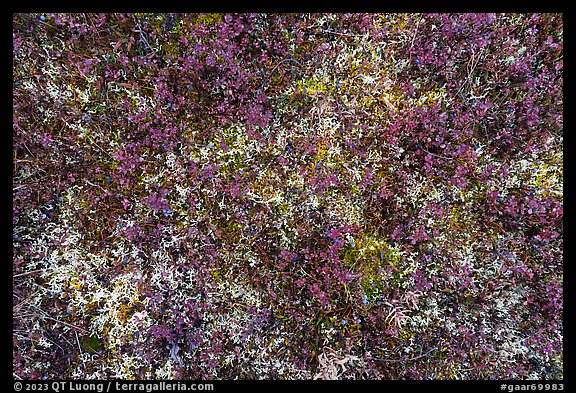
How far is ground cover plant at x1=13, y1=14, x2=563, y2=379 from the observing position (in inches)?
200

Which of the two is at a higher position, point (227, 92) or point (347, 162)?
point (227, 92)

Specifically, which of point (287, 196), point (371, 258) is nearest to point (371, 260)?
point (371, 258)

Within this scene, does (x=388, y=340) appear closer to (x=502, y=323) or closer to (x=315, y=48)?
(x=502, y=323)

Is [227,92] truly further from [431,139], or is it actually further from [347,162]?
[431,139]

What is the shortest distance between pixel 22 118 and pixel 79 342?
3.18m

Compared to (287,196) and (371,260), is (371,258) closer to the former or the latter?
(371,260)

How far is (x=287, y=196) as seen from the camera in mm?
5168

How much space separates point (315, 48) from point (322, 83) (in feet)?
A: 1.63

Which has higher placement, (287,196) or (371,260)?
(287,196)

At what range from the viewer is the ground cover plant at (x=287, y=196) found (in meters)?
5.09

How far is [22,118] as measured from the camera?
512cm

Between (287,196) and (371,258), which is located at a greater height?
(287,196)
